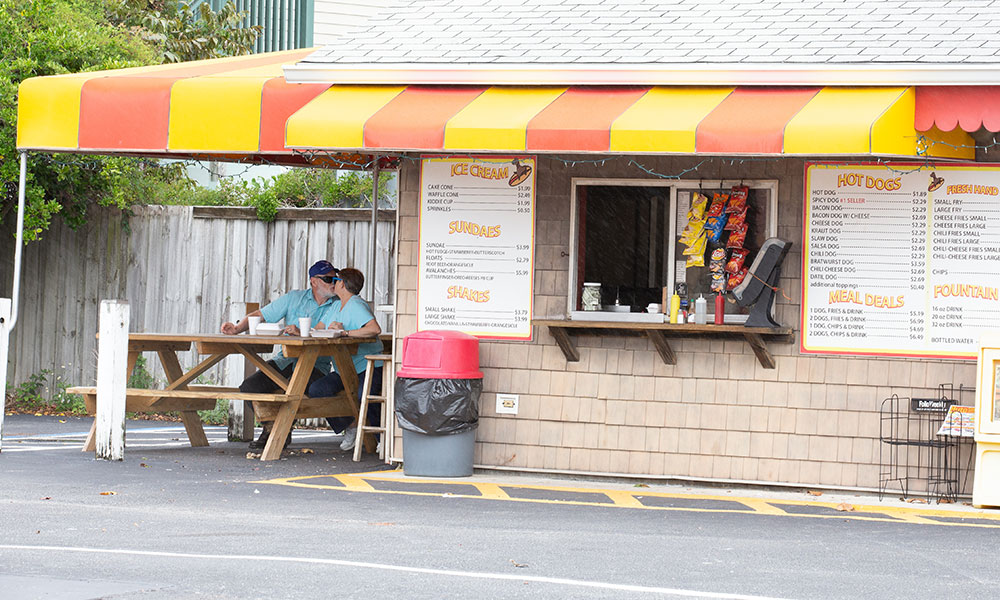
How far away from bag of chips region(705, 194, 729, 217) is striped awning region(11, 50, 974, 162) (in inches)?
34.7

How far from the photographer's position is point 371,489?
9.46 m

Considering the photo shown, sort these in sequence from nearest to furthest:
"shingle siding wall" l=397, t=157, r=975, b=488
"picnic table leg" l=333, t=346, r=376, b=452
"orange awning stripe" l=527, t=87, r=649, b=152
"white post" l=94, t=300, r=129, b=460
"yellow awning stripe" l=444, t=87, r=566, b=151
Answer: "orange awning stripe" l=527, t=87, r=649, b=152
"yellow awning stripe" l=444, t=87, r=566, b=151
"shingle siding wall" l=397, t=157, r=975, b=488
"white post" l=94, t=300, r=129, b=460
"picnic table leg" l=333, t=346, r=376, b=452

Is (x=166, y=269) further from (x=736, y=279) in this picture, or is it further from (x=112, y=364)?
(x=736, y=279)

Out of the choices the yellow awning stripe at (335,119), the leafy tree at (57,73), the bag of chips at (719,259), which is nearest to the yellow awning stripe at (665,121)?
the bag of chips at (719,259)

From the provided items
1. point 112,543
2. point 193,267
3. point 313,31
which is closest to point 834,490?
point 112,543

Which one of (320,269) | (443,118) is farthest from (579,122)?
(320,269)

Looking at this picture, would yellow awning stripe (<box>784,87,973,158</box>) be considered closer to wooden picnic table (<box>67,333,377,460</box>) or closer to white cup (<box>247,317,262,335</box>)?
wooden picnic table (<box>67,333,377,460</box>)

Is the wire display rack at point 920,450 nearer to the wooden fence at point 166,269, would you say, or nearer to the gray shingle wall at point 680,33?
the gray shingle wall at point 680,33

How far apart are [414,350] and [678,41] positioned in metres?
3.01

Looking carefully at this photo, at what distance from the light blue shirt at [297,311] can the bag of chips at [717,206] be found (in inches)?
145

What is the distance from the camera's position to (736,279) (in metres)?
9.90

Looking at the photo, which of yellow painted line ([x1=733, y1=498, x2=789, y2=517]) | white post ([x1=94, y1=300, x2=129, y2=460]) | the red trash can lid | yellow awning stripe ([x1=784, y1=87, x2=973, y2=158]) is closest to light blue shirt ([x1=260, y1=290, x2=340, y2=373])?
white post ([x1=94, y1=300, x2=129, y2=460])

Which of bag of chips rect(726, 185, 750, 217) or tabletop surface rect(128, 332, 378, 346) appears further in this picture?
tabletop surface rect(128, 332, 378, 346)

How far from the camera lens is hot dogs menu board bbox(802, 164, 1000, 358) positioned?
31.3 feet
